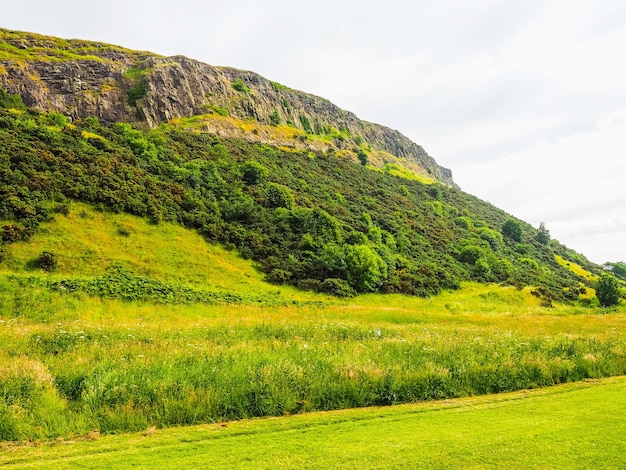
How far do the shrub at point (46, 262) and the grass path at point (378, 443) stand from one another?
1200 inches

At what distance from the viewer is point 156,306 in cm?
3069

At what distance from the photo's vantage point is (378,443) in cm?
659

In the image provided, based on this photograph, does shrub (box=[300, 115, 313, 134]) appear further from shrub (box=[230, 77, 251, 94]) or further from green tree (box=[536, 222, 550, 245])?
green tree (box=[536, 222, 550, 245])

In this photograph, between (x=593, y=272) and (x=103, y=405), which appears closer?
(x=103, y=405)

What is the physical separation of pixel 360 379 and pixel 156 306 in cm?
2547

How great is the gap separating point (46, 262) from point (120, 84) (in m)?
91.0

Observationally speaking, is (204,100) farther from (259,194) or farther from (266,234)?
(266,234)

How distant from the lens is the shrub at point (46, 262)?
31.4m

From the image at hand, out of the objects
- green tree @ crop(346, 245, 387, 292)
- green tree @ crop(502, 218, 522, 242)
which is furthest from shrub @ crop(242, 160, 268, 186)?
green tree @ crop(502, 218, 522, 242)

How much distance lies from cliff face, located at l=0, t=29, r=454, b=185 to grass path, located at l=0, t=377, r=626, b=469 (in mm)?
102446

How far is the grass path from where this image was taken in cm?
583

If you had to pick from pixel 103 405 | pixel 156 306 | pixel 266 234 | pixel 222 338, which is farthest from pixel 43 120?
pixel 103 405

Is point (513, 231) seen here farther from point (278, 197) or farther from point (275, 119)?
point (275, 119)

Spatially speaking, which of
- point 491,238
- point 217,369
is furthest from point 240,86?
point 217,369
